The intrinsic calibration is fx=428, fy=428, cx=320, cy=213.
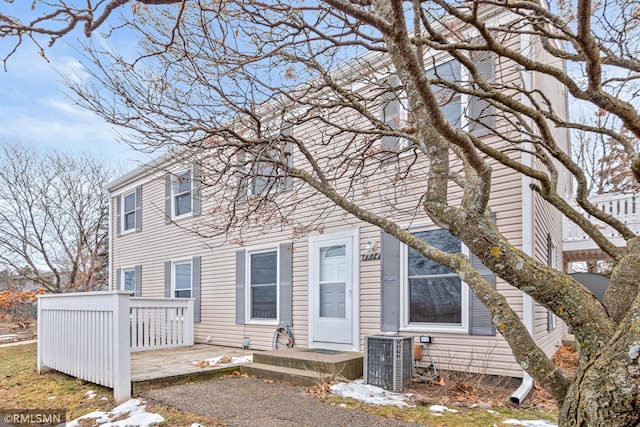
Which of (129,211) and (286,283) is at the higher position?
(129,211)

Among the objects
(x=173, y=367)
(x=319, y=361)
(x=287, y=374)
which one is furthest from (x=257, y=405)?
(x=173, y=367)

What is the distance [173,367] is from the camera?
623 centimetres

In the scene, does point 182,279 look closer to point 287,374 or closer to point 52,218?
point 287,374

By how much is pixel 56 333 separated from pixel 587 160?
15.9 meters

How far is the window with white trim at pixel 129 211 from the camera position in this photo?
1255 centimetres

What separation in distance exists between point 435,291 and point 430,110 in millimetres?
4273

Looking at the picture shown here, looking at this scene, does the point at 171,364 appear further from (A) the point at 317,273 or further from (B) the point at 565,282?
(B) the point at 565,282

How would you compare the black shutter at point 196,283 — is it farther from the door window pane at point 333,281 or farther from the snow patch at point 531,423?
the snow patch at point 531,423

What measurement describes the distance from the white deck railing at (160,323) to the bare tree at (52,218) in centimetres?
710

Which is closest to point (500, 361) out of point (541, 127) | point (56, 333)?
point (541, 127)

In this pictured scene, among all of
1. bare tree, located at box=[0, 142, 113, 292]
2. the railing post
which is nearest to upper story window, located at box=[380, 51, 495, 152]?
the railing post

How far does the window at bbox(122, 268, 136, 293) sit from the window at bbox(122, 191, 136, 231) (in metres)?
1.25

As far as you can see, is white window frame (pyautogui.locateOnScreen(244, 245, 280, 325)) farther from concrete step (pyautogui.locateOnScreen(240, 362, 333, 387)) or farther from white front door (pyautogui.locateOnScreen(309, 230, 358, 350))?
concrete step (pyautogui.locateOnScreen(240, 362, 333, 387))

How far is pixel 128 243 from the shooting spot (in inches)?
→ 500
